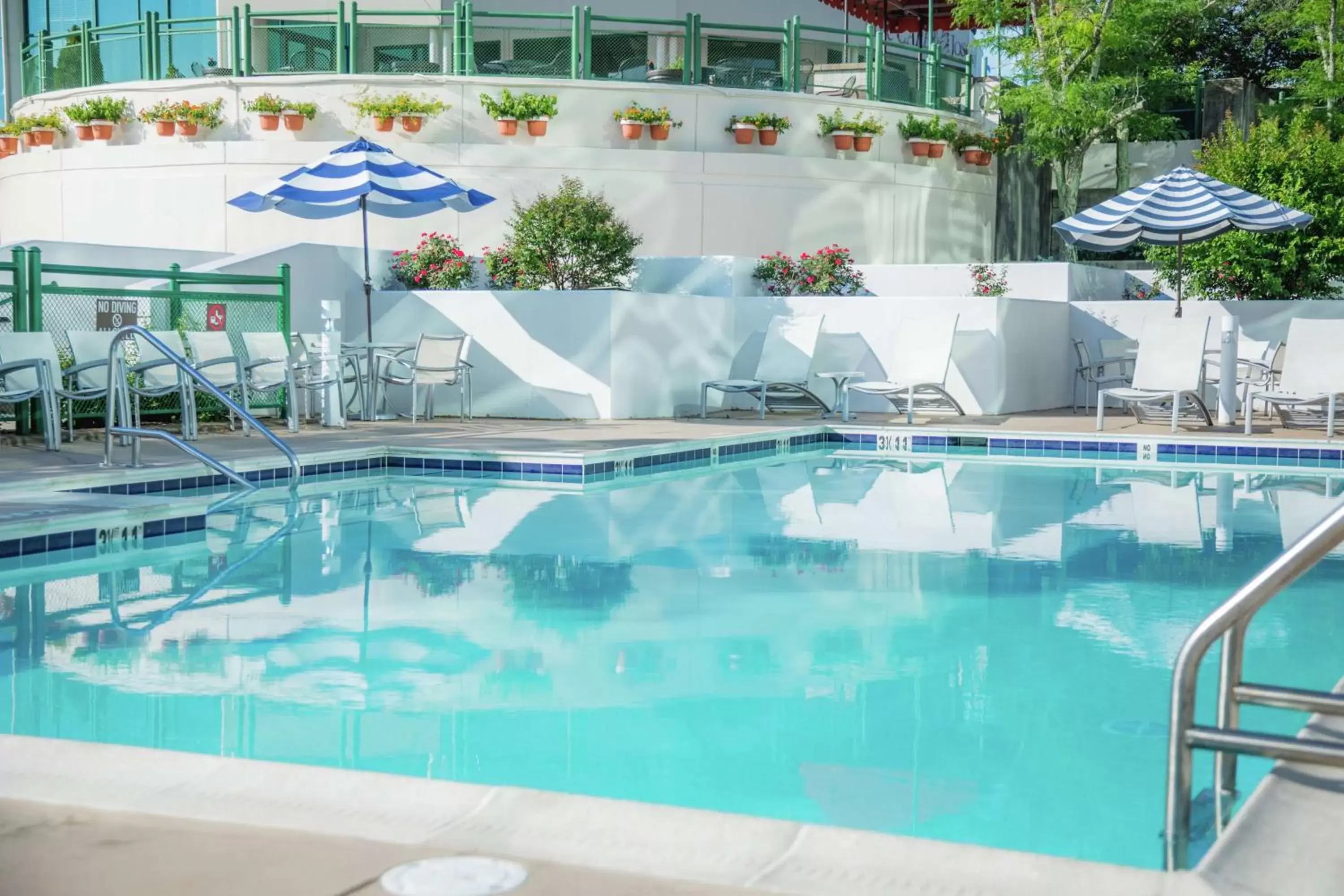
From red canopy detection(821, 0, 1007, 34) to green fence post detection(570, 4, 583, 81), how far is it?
25.2 feet

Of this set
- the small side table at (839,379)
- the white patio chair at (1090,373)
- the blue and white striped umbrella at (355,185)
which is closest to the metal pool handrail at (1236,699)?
the small side table at (839,379)

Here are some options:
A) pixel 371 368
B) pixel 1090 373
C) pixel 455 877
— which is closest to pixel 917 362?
pixel 1090 373

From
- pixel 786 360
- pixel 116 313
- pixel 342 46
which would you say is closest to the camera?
pixel 116 313

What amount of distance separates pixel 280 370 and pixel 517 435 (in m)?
1.95

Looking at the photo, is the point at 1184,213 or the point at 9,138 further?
the point at 9,138

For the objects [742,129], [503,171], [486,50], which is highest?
[486,50]

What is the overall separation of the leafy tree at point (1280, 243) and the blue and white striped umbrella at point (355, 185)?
26.2 feet

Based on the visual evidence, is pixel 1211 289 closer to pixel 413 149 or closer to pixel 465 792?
pixel 413 149

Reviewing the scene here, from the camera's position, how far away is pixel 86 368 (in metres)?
9.66

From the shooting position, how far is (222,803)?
252cm

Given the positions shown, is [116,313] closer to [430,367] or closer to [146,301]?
[146,301]

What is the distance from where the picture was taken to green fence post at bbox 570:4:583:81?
56.4ft

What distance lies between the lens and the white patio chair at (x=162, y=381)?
9.77m

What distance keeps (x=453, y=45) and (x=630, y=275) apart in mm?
4079
